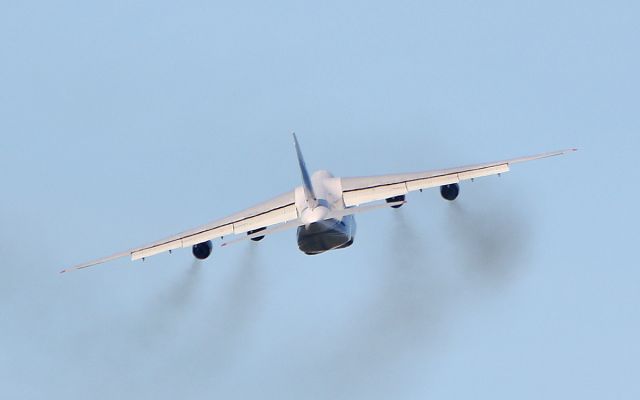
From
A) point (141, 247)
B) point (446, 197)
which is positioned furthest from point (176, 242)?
point (446, 197)

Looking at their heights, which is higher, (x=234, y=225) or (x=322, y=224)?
(x=234, y=225)

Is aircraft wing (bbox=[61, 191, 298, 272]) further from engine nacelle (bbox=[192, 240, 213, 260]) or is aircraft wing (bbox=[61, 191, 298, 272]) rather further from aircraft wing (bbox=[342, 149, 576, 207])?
aircraft wing (bbox=[342, 149, 576, 207])

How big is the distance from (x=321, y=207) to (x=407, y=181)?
5.96 meters

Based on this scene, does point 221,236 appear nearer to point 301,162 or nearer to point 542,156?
point 301,162

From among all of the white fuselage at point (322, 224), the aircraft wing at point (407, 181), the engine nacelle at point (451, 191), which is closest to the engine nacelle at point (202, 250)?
the white fuselage at point (322, 224)

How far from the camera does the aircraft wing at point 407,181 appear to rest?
86438 mm

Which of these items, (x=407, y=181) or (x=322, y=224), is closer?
(x=322, y=224)

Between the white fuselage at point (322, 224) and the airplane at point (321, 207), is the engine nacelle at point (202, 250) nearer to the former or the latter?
the airplane at point (321, 207)

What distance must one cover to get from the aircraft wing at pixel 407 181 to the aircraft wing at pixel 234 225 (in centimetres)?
317

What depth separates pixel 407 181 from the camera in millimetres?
88688

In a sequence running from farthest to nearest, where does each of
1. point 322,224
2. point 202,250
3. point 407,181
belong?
point 202,250 < point 407,181 < point 322,224

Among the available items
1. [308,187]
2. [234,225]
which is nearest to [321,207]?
[308,187]

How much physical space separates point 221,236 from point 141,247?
4.16 metres

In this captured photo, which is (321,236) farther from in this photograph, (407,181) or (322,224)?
(407,181)
